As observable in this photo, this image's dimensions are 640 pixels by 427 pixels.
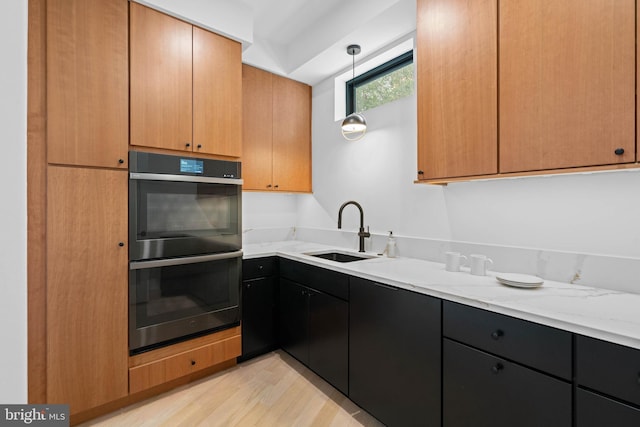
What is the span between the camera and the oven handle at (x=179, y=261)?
5.74ft

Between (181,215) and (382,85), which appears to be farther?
(382,85)

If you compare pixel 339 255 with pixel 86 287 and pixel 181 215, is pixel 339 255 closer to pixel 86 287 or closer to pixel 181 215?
pixel 181 215

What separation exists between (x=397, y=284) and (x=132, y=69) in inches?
76.7

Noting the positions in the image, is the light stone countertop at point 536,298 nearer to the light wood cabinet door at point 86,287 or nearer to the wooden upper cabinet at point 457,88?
the wooden upper cabinet at point 457,88

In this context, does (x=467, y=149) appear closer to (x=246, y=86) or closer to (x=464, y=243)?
(x=464, y=243)

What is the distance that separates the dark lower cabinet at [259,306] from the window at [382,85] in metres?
1.59

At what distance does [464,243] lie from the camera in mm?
1849

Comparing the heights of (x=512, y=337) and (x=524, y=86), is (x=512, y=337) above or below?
below

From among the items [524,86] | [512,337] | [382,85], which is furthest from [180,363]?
[382,85]

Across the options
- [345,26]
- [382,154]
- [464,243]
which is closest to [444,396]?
[464,243]

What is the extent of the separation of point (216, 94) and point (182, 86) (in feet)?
0.75

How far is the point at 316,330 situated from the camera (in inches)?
78.9
